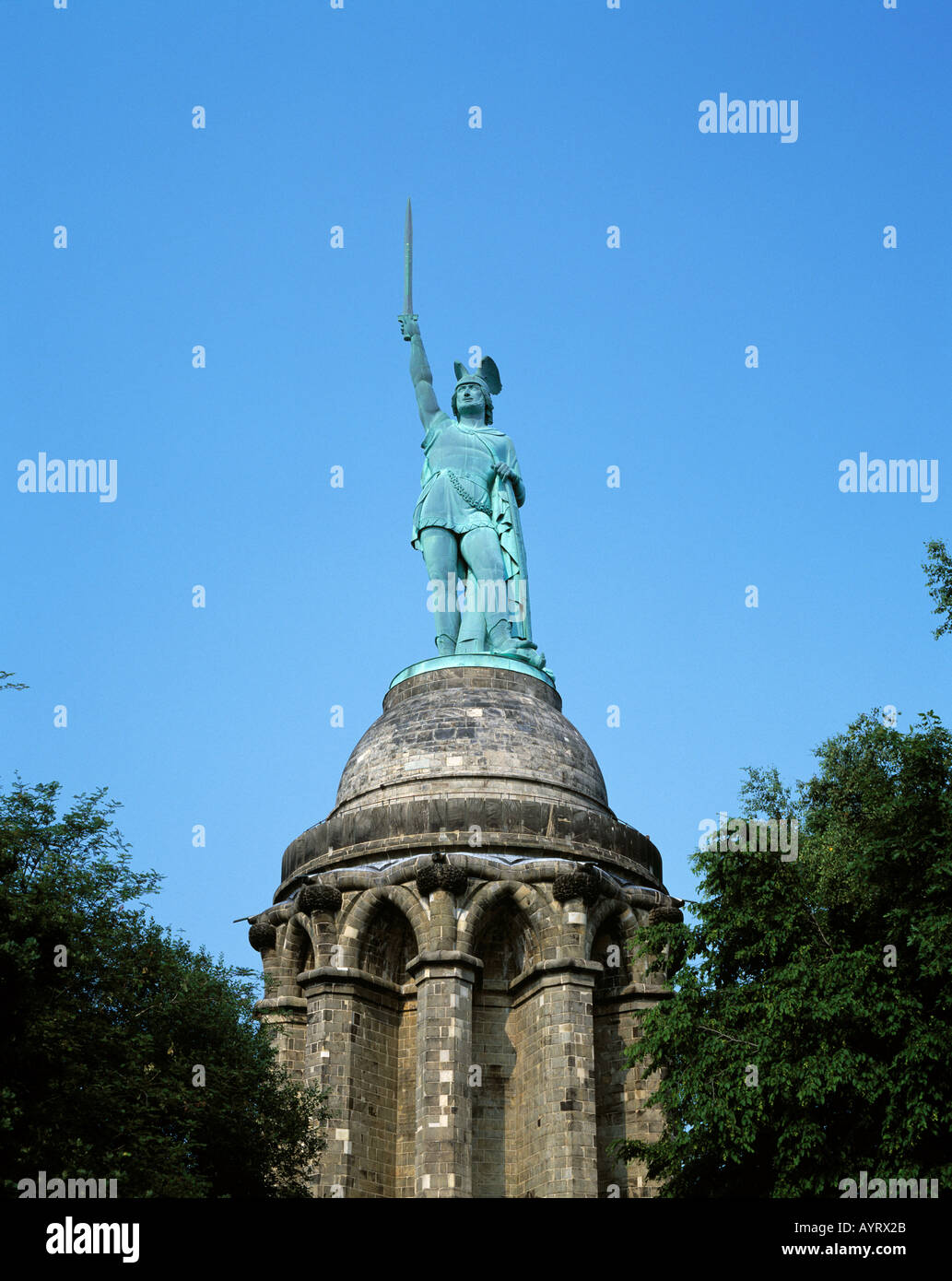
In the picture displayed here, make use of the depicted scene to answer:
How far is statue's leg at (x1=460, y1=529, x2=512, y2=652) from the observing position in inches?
1513

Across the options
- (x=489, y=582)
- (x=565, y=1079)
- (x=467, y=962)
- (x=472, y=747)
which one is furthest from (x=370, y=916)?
(x=489, y=582)

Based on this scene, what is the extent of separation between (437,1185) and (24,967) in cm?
1226

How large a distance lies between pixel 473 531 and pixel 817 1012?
20299 millimetres

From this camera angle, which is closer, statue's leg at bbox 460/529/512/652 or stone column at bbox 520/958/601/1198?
stone column at bbox 520/958/601/1198

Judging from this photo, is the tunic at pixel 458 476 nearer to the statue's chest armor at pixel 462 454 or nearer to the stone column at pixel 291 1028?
the statue's chest armor at pixel 462 454

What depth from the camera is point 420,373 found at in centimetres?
4309

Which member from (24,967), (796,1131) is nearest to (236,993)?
(24,967)

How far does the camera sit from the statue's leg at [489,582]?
3844cm

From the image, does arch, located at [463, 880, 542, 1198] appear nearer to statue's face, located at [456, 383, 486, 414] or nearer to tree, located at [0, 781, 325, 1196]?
tree, located at [0, 781, 325, 1196]

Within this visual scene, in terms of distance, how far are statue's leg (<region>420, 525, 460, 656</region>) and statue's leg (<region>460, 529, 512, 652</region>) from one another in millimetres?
448

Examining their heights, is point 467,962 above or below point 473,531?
below

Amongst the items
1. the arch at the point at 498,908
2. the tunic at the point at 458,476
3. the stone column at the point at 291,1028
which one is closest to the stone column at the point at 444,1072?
the arch at the point at 498,908

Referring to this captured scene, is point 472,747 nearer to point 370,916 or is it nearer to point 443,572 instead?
point 370,916

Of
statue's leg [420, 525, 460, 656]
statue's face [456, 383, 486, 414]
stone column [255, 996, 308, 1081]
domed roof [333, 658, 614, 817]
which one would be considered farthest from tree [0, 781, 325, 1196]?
statue's face [456, 383, 486, 414]
